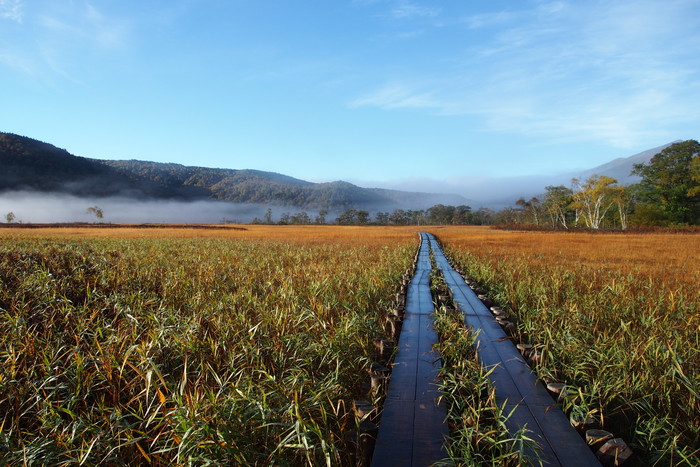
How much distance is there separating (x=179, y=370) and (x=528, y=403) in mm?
3553

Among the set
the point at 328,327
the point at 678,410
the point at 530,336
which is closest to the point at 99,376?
the point at 328,327

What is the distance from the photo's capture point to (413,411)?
3.04 m

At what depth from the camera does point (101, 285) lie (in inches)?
293

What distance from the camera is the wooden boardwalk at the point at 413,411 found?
2516 millimetres

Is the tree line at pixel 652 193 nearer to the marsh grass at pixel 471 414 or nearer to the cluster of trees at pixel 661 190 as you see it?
the cluster of trees at pixel 661 190

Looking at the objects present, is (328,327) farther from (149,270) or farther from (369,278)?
(149,270)

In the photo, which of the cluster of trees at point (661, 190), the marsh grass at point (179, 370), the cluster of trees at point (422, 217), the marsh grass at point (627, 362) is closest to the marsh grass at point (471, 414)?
the marsh grass at point (627, 362)

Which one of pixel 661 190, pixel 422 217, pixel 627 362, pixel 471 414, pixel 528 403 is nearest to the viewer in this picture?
pixel 471 414

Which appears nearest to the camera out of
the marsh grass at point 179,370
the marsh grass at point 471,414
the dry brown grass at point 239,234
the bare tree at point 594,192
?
the marsh grass at point 471,414

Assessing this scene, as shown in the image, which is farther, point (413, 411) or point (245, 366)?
point (245, 366)

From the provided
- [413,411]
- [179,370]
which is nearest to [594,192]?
[413,411]

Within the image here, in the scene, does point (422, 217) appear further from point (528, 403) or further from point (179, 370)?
point (528, 403)

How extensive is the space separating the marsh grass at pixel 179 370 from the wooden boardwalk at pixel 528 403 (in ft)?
4.51

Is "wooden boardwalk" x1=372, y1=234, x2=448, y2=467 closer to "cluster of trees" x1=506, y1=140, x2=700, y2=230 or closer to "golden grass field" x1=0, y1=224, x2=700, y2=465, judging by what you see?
"golden grass field" x1=0, y1=224, x2=700, y2=465
